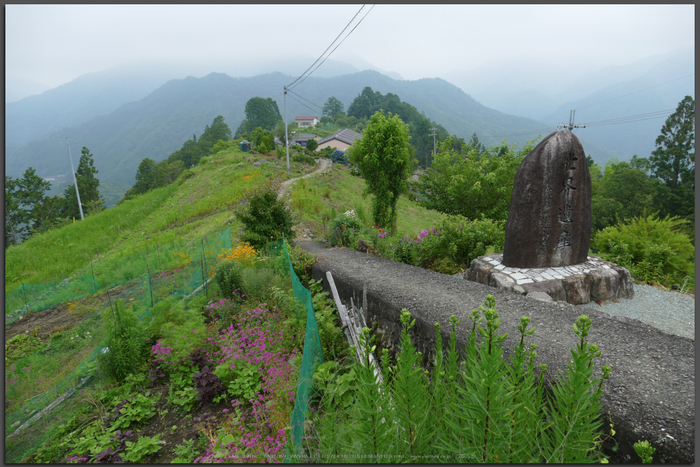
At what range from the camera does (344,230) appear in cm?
942

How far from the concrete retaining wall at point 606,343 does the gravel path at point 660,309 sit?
2291 mm

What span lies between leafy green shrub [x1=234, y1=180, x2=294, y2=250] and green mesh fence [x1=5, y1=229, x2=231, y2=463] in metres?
0.91

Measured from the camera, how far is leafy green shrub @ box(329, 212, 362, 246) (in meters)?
9.37

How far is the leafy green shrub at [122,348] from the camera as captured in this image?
438 centimetres

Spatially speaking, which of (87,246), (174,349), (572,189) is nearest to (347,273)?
(174,349)

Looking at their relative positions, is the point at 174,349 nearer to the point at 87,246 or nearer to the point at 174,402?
the point at 174,402

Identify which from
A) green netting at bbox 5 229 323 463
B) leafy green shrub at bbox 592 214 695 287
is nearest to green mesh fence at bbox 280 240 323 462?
green netting at bbox 5 229 323 463

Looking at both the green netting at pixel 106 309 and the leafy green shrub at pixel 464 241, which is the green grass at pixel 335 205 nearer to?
the leafy green shrub at pixel 464 241

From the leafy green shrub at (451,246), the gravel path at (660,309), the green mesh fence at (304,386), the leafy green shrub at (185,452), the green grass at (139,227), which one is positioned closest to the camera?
the green mesh fence at (304,386)

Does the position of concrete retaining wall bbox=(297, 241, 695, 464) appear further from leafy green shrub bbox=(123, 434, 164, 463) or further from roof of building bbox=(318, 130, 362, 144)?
roof of building bbox=(318, 130, 362, 144)

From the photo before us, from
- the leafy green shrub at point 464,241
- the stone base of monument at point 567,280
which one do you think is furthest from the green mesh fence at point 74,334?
the stone base of monument at point 567,280

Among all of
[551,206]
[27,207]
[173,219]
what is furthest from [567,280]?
[27,207]

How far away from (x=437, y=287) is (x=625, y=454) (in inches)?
119

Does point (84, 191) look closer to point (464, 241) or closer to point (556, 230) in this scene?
point (464, 241)
